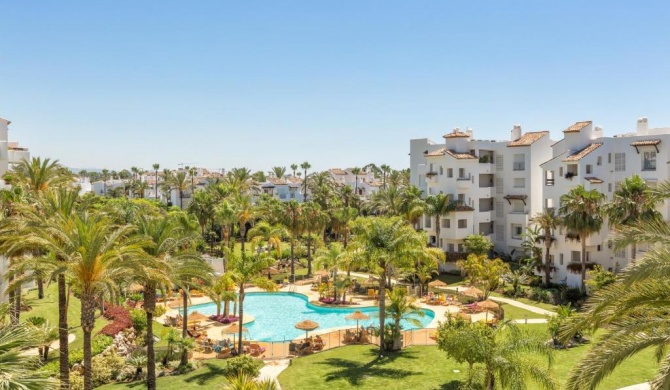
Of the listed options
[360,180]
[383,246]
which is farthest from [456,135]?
[360,180]

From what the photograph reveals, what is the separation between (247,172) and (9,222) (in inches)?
2310

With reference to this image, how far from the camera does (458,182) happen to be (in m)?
56.7

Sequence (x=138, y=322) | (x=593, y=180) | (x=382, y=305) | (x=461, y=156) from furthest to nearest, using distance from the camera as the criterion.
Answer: (x=461, y=156) < (x=593, y=180) < (x=138, y=322) < (x=382, y=305)

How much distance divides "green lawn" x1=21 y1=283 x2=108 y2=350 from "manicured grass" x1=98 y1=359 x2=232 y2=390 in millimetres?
7512

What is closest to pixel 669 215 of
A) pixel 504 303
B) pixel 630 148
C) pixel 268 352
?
pixel 630 148

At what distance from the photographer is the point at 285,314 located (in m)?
42.5

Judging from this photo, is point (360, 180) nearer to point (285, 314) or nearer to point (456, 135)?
point (456, 135)

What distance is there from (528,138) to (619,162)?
494 inches

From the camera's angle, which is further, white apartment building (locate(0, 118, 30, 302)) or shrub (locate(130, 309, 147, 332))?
white apartment building (locate(0, 118, 30, 302))

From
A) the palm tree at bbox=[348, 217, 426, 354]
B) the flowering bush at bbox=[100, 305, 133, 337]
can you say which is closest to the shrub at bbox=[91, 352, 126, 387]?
the flowering bush at bbox=[100, 305, 133, 337]

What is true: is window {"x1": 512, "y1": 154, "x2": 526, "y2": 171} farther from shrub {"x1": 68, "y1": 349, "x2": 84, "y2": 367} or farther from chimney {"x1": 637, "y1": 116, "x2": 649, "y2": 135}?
shrub {"x1": 68, "y1": 349, "x2": 84, "y2": 367}

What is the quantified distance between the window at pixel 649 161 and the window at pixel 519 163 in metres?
13.6

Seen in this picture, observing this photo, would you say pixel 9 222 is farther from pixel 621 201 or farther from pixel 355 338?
pixel 621 201

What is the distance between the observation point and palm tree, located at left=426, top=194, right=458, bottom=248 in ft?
177
